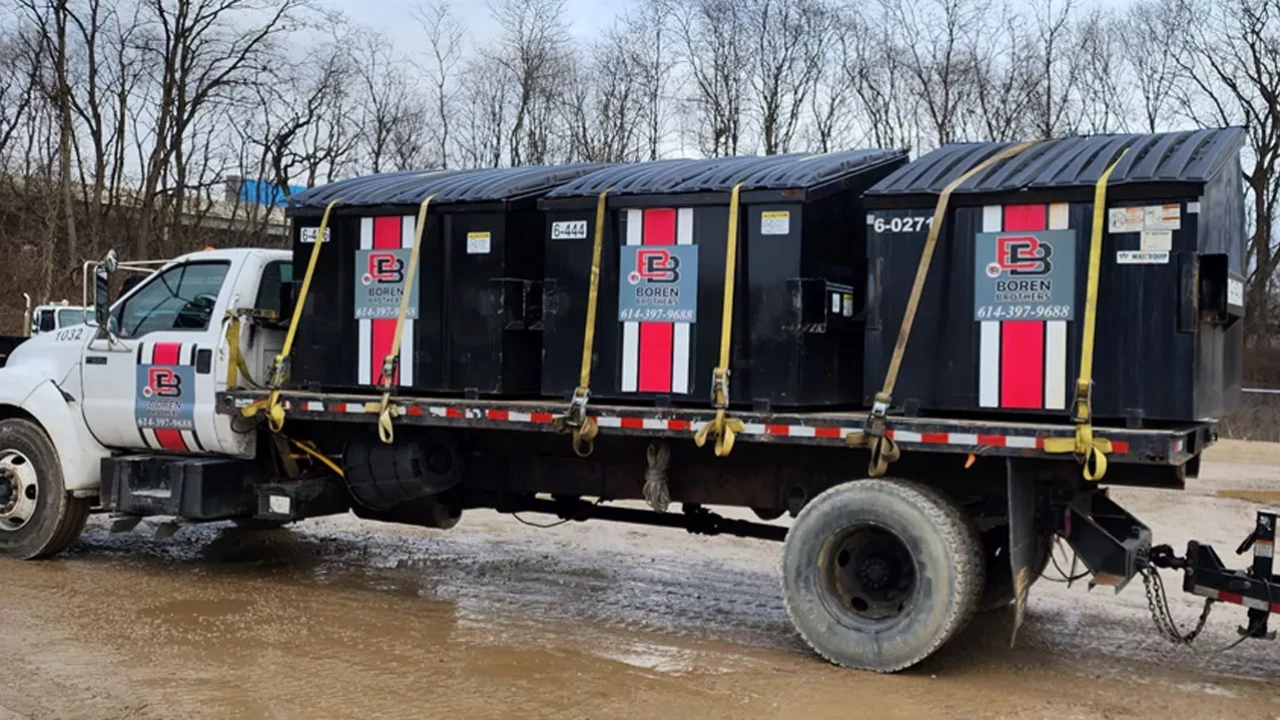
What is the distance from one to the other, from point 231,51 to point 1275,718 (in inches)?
1211

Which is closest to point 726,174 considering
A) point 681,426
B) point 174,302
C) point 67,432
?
point 681,426

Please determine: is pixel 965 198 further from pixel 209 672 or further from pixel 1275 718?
pixel 209 672

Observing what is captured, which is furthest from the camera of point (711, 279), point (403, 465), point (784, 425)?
point (403, 465)

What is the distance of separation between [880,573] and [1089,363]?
150 cm

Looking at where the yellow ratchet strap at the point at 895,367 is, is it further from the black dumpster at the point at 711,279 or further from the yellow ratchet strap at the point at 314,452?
the yellow ratchet strap at the point at 314,452

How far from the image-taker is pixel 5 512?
8.82 meters

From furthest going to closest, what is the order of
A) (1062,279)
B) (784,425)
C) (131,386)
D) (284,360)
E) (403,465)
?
1. (131,386)
2. (284,360)
3. (403,465)
4. (784,425)
5. (1062,279)

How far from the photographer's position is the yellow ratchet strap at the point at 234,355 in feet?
27.1

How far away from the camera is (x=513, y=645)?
6.67 metres

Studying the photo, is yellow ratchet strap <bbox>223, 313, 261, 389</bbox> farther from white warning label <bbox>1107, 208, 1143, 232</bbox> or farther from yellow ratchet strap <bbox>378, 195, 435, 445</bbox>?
white warning label <bbox>1107, 208, 1143, 232</bbox>

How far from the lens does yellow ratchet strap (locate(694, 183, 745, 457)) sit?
6355mm

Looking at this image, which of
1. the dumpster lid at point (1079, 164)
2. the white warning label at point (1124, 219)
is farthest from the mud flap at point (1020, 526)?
the dumpster lid at point (1079, 164)

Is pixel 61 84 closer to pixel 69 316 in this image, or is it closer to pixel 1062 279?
pixel 69 316

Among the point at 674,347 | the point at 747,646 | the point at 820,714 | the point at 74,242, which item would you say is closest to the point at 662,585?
the point at 747,646
